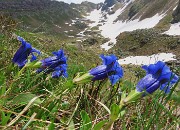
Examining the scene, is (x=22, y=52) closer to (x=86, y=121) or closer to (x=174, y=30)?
(x=86, y=121)

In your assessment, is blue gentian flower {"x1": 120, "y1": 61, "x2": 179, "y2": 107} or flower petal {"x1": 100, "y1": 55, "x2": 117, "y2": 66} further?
flower petal {"x1": 100, "y1": 55, "x2": 117, "y2": 66}

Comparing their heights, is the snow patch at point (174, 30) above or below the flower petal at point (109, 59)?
below

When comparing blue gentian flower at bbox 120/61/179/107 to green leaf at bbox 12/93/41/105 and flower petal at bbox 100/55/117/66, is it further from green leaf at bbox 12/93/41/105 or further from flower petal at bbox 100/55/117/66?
green leaf at bbox 12/93/41/105

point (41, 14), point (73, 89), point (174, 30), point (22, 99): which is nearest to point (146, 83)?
point (22, 99)

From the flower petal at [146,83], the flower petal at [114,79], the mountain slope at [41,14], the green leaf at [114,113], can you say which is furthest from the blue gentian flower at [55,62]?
the mountain slope at [41,14]

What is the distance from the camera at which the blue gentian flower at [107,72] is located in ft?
6.77

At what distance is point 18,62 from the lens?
101 inches

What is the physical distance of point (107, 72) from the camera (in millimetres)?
2096

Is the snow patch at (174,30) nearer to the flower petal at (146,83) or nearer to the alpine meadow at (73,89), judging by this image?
the alpine meadow at (73,89)

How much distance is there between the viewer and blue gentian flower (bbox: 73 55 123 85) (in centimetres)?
206

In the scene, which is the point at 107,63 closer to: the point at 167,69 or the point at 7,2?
the point at 167,69

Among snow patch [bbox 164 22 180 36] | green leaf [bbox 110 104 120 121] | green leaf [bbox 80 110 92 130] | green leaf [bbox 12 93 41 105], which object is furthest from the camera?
snow patch [bbox 164 22 180 36]

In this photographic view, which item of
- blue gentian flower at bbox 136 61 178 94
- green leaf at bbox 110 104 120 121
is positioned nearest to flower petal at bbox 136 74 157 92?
blue gentian flower at bbox 136 61 178 94

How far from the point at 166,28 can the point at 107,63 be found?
57997 mm
